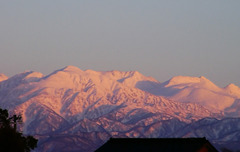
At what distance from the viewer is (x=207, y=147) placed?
83.8 metres

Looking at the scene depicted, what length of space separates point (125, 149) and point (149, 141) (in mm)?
3275

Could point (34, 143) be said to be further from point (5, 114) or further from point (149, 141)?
point (149, 141)

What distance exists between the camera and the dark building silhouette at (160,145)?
3300 inches

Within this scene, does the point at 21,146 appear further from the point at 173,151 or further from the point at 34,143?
the point at 173,151

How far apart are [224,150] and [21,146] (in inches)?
1306

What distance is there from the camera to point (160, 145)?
283 feet

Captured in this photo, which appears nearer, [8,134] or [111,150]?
[111,150]

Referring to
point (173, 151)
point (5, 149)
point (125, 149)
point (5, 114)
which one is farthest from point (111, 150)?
point (5, 114)

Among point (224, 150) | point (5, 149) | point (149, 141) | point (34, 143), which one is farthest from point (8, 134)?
→ point (224, 150)

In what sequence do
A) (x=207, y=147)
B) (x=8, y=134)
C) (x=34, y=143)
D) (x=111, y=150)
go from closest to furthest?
(x=207, y=147), (x=111, y=150), (x=8, y=134), (x=34, y=143)

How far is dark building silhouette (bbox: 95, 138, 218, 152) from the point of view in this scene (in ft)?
275

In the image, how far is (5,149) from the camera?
9494 centimetres

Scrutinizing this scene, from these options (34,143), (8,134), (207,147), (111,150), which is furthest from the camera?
(34,143)

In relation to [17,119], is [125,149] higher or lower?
lower
